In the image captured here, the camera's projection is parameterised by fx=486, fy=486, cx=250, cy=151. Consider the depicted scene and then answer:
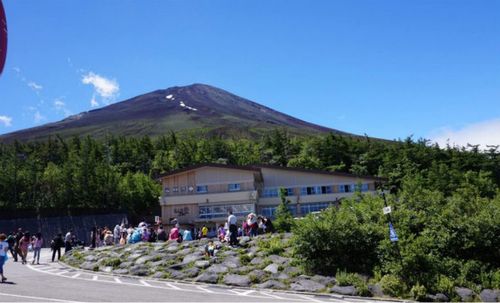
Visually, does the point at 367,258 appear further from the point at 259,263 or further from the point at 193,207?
the point at 193,207

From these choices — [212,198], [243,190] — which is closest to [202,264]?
[243,190]

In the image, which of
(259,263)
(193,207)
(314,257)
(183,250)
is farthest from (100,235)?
(193,207)

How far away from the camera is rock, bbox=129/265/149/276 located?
59.3ft

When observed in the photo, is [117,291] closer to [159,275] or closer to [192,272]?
[159,275]

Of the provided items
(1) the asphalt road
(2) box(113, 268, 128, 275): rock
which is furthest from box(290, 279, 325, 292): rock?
(2) box(113, 268, 128, 275): rock

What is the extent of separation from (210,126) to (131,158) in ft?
272

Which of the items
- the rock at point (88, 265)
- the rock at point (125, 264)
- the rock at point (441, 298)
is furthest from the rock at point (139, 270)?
the rock at point (441, 298)

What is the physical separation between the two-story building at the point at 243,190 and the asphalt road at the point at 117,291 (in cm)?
4074

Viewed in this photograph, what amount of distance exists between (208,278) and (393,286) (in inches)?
239

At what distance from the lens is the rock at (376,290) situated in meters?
14.2

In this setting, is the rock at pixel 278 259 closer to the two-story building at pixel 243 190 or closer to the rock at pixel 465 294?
the rock at pixel 465 294

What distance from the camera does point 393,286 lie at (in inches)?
556

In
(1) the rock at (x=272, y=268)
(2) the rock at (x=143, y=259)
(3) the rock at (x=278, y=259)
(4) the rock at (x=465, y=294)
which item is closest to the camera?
(4) the rock at (x=465, y=294)

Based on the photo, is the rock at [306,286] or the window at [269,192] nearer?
the rock at [306,286]
